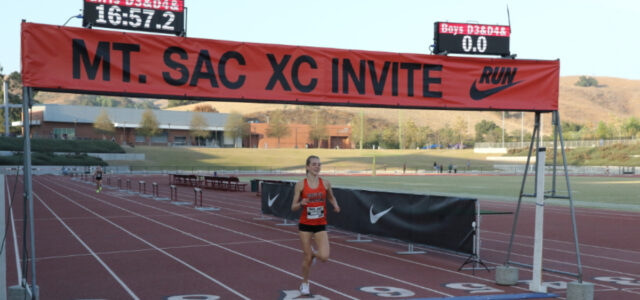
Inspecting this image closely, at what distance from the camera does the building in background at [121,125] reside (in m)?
117

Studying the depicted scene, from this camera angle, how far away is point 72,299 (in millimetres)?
8750

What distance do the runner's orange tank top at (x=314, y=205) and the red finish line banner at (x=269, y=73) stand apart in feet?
4.96

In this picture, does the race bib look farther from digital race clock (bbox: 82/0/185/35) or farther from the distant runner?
digital race clock (bbox: 82/0/185/35)

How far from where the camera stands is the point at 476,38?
1096 cm

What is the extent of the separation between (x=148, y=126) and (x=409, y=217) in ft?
368

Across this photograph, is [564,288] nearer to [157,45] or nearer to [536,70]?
[536,70]

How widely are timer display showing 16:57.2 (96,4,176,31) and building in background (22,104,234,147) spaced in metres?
99.9

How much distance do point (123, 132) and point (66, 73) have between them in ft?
401

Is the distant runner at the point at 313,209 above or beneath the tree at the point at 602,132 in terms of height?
beneath

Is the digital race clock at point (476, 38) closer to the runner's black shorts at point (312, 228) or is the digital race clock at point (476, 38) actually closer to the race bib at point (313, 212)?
the race bib at point (313, 212)

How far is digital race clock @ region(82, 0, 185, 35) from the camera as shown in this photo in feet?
33.0

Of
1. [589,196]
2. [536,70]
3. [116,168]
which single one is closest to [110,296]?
[536,70]

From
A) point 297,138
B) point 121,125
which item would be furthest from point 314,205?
point 297,138

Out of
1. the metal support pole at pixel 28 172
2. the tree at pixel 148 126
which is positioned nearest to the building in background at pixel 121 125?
the tree at pixel 148 126
